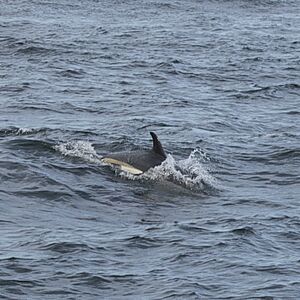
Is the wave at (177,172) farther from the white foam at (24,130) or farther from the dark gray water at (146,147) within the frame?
the white foam at (24,130)

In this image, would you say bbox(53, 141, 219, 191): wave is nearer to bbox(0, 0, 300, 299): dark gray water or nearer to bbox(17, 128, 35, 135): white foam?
bbox(0, 0, 300, 299): dark gray water

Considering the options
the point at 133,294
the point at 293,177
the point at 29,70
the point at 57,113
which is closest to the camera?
the point at 133,294

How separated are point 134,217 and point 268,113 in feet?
32.4

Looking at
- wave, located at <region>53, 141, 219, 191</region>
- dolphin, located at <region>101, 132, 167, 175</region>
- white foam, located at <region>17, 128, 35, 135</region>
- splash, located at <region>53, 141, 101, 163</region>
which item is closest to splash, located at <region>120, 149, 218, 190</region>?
wave, located at <region>53, 141, 219, 191</region>

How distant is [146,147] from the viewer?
2267 cm

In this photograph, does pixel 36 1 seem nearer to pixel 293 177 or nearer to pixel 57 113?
pixel 57 113

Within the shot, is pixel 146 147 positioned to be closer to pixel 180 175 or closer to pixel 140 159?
pixel 140 159

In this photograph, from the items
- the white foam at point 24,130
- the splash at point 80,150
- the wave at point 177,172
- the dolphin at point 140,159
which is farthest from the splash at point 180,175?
the white foam at point 24,130

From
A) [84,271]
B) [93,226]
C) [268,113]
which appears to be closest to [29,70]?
[268,113]

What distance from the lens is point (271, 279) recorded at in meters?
14.8

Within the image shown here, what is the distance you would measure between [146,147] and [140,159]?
2390 mm

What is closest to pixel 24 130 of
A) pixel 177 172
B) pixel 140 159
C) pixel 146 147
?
pixel 146 147

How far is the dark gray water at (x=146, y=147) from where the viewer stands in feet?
49.3

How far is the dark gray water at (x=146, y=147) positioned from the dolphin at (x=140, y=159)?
22 centimetres
